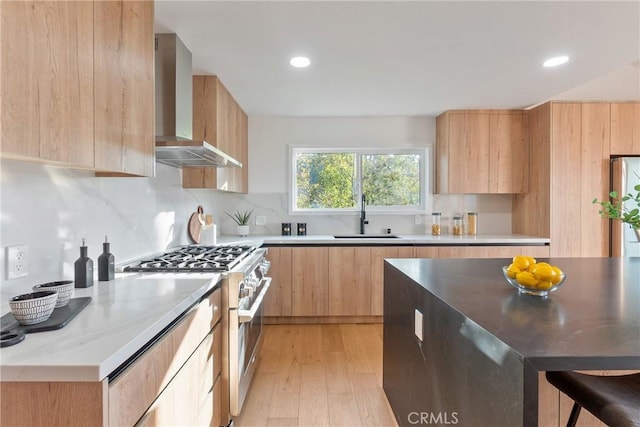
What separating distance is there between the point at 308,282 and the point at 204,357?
187 centimetres

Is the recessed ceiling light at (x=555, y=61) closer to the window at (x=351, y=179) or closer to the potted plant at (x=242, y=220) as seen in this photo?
the window at (x=351, y=179)

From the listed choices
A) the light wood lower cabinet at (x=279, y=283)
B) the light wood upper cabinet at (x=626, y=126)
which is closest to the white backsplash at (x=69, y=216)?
the light wood lower cabinet at (x=279, y=283)

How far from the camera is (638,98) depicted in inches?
133

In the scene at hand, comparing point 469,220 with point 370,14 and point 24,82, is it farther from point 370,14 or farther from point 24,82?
point 24,82

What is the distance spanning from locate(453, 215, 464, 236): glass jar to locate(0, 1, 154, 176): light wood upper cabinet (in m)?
3.32

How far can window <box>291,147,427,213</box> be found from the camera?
12.9 feet

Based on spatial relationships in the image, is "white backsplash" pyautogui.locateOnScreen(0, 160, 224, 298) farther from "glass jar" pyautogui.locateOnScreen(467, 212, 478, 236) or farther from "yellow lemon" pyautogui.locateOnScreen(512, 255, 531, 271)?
"glass jar" pyautogui.locateOnScreen(467, 212, 478, 236)

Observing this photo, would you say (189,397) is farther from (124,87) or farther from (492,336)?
(124,87)

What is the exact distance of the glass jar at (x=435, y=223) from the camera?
3.79 metres

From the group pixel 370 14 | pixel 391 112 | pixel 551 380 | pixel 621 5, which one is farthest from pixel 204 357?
pixel 391 112

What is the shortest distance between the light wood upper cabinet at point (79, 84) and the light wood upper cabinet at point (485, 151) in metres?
3.08

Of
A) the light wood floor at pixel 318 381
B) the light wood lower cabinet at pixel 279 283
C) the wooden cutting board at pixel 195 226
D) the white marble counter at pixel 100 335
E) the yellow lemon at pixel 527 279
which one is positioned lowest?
the light wood floor at pixel 318 381

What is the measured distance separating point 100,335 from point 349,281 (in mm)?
2615

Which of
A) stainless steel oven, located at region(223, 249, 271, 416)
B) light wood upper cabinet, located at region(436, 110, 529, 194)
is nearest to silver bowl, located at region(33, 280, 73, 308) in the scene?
stainless steel oven, located at region(223, 249, 271, 416)
